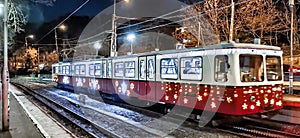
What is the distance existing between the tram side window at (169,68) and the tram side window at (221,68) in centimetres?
194

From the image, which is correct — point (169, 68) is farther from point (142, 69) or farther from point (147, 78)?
point (142, 69)

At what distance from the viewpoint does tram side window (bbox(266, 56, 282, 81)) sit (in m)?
9.59

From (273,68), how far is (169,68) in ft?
11.9

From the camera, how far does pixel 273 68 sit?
9.81m

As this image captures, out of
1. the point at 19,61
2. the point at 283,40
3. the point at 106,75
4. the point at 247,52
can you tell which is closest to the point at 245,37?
the point at 283,40

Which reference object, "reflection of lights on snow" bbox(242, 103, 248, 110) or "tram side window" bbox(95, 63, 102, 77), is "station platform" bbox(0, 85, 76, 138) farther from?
"tram side window" bbox(95, 63, 102, 77)

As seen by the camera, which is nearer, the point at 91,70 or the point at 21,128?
the point at 21,128

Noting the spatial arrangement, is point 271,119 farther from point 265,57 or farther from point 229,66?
point 229,66

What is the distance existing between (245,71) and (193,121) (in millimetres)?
2768

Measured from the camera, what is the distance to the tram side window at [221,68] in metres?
8.93

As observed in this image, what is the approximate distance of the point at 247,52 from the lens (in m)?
9.00

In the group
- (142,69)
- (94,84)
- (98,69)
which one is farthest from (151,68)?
(94,84)

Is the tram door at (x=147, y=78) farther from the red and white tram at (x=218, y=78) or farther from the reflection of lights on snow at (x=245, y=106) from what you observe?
the reflection of lights on snow at (x=245, y=106)

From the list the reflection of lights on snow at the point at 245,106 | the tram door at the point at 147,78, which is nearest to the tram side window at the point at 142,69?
the tram door at the point at 147,78
